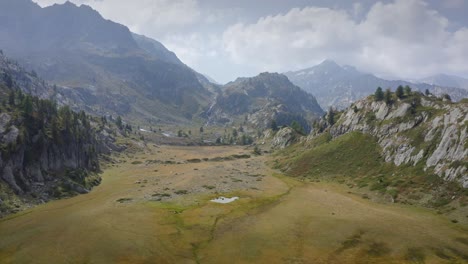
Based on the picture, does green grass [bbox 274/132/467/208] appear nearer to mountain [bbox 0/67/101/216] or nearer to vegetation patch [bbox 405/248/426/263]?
vegetation patch [bbox 405/248/426/263]

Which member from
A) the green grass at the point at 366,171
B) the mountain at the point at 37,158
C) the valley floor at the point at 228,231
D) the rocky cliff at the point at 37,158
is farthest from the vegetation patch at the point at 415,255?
the mountain at the point at 37,158

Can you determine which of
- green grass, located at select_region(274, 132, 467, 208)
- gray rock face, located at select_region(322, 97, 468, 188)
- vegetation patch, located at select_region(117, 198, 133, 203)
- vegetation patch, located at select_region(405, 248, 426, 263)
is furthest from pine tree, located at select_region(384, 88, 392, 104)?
vegetation patch, located at select_region(117, 198, 133, 203)

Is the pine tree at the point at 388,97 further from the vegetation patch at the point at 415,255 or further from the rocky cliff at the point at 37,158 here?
the rocky cliff at the point at 37,158

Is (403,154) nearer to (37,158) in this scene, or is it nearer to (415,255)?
(415,255)

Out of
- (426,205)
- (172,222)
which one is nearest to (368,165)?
(426,205)

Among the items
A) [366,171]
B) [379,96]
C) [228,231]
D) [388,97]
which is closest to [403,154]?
[366,171]

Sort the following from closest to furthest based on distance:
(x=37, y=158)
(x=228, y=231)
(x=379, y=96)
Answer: (x=228, y=231), (x=37, y=158), (x=379, y=96)

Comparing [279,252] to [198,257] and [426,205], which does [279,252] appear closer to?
[198,257]
